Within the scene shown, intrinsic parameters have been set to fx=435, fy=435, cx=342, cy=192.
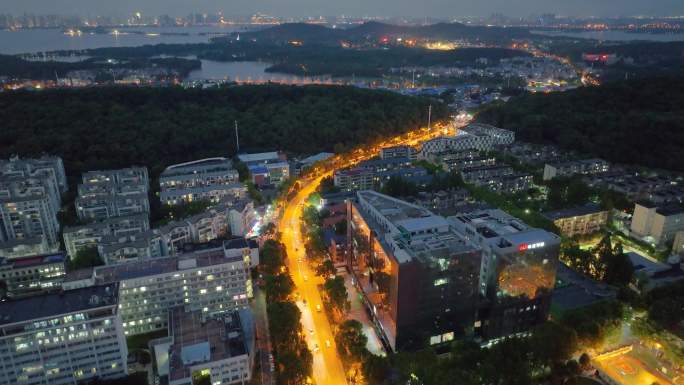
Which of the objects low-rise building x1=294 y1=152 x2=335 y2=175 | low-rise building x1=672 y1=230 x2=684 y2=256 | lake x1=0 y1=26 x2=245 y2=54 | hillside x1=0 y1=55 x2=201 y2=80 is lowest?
low-rise building x1=672 y1=230 x2=684 y2=256

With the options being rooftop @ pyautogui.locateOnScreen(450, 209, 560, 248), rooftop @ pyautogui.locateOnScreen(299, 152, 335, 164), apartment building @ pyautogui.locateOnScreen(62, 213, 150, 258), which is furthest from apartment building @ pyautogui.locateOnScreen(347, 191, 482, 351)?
rooftop @ pyautogui.locateOnScreen(299, 152, 335, 164)

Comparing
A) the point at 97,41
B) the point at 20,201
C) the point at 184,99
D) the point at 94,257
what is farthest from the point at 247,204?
the point at 97,41

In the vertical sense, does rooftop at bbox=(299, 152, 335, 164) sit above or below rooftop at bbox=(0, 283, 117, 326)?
below

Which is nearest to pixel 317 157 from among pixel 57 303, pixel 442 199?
pixel 442 199

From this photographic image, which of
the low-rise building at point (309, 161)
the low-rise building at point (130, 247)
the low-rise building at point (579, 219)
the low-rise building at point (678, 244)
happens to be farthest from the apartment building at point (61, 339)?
the low-rise building at point (678, 244)

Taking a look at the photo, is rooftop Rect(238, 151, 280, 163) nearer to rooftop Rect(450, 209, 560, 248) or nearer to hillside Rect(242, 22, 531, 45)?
rooftop Rect(450, 209, 560, 248)

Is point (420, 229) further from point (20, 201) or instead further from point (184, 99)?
point (184, 99)

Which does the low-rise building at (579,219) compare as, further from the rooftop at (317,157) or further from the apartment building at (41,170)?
the apartment building at (41,170)
